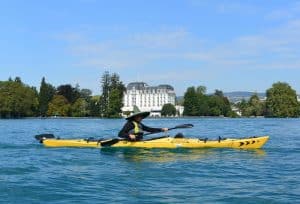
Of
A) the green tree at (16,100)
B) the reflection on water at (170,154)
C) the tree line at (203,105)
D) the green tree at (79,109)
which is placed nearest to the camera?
the reflection on water at (170,154)

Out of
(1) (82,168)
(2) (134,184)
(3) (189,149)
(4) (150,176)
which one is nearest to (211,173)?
(4) (150,176)

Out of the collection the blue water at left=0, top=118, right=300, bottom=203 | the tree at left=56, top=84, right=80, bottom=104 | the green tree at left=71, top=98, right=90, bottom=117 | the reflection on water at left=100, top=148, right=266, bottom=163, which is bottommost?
the blue water at left=0, top=118, right=300, bottom=203

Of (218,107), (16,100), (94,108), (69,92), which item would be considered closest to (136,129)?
(16,100)

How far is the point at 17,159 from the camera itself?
70.8 ft

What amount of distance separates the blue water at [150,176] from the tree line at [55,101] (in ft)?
412

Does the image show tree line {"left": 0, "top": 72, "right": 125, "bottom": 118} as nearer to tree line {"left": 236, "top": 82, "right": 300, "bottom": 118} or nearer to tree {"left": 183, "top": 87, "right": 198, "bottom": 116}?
tree {"left": 183, "top": 87, "right": 198, "bottom": 116}

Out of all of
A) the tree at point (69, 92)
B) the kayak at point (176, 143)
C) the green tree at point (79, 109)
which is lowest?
the kayak at point (176, 143)

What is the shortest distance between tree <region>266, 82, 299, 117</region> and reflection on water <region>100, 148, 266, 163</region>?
448ft

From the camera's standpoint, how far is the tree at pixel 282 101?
6206 inches

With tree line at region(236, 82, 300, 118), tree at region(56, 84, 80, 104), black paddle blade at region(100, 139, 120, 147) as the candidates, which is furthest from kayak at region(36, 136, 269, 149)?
tree at region(56, 84, 80, 104)

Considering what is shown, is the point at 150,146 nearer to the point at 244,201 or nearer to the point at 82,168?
the point at 82,168

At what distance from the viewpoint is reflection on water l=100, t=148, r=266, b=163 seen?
846 inches

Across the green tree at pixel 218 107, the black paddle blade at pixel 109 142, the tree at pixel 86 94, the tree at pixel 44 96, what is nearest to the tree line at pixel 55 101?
the tree at pixel 44 96

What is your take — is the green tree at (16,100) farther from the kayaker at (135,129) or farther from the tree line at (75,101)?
the kayaker at (135,129)
